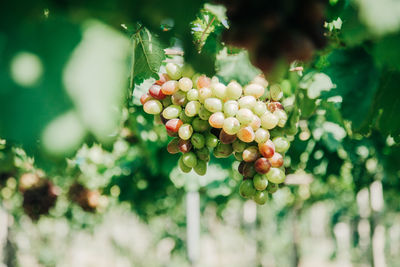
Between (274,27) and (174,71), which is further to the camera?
(174,71)

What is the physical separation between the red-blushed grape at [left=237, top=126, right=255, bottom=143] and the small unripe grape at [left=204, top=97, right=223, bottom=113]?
5.2 inches

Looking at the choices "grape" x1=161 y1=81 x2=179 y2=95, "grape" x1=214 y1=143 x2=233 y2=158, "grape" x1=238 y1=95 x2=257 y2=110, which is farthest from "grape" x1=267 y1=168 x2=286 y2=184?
"grape" x1=161 y1=81 x2=179 y2=95

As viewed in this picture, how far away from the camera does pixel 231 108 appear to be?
1.50 m

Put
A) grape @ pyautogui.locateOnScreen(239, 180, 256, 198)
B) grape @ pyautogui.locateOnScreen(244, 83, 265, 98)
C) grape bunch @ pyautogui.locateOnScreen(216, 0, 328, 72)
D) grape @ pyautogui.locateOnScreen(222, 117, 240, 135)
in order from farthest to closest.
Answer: grape @ pyautogui.locateOnScreen(239, 180, 256, 198) → grape @ pyautogui.locateOnScreen(244, 83, 265, 98) → grape @ pyautogui.locateOnScreen(222, 117, 240, 135) → grape bunch @ pyautogui.locateOnScreen(216, 0, 328, 72)

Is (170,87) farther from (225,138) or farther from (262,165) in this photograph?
(262,165)

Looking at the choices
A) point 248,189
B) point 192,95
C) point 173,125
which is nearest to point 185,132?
point 173,125

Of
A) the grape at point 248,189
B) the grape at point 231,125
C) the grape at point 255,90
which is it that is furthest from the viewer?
the grape at point 248,189

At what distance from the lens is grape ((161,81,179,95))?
65.7 inches

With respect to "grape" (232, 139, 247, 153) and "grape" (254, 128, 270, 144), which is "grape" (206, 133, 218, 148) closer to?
"grape" (232, 139, 247, 153)

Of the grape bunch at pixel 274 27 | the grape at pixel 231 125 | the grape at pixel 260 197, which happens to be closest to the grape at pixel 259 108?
the grape at pixel 231 125

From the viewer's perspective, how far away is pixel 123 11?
0.75 m

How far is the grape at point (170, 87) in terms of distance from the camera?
65.7 inches

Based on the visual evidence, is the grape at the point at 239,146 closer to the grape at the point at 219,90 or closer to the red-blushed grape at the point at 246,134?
the red-blushed grape at the point at 246,134

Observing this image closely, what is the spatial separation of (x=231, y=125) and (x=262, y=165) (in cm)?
25
